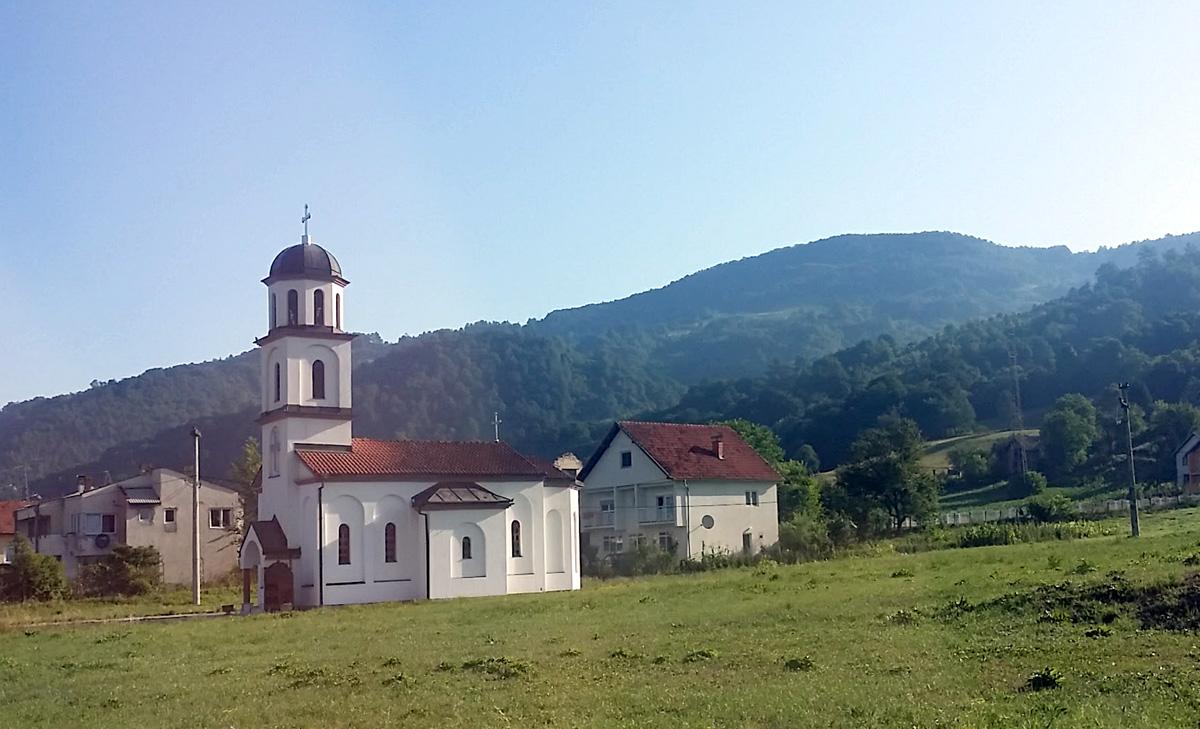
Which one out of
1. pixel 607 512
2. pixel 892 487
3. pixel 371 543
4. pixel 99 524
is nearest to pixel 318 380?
pixel 371 543

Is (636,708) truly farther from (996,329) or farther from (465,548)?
(996,329)

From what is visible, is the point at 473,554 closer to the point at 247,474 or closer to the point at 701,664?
the point at 247,474

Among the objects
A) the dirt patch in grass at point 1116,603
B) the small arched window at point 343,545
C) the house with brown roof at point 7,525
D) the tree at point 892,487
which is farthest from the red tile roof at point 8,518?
the dirt patch in grass at point 1116,603

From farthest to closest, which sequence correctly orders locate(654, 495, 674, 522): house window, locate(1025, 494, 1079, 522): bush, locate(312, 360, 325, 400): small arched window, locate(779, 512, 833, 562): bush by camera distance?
1. locate(654, 495, 674, 522): house window
2. locate(1025, 494, 1079, 522): bush
3. locate(779, 512, 833, 562): bush
4. locate(312, 360, 325, 400): small arched window

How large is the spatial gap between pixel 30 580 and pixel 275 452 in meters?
14.5

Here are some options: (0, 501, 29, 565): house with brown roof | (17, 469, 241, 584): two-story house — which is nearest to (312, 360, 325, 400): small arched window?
(17, 469, 241, 584): two-story house

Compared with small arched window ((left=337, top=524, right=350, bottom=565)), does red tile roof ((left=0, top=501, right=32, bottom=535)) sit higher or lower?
higher

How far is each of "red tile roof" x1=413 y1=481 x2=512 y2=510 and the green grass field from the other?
1226 centimetres

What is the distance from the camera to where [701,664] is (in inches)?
675

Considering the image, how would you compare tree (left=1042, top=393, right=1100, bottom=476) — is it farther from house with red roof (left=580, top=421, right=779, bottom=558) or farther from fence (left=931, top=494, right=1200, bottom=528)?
house with red roof (left=580, top=421, right=779, bottom=558)

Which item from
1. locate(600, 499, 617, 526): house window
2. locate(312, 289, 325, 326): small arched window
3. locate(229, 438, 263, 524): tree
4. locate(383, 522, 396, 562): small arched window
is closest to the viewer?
locate(383, 522, 396, 562): small arched window

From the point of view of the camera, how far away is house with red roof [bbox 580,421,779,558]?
183 ft

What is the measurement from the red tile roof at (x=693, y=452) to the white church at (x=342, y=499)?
12.1 m

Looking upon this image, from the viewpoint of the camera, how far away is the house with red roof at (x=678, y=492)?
183 ft
